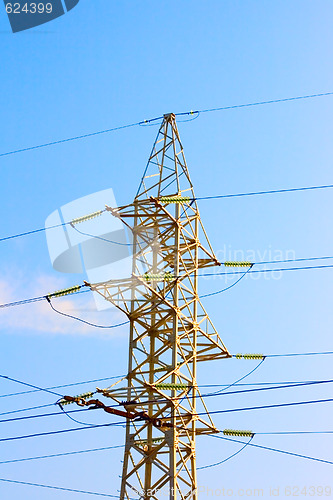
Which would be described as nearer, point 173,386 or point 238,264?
point 173,386

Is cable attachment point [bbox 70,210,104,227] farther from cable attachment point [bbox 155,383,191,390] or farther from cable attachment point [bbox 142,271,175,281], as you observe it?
cable attachment point [bbox 155,383,191,390]

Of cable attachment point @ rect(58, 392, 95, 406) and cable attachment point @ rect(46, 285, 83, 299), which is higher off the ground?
cable attachment point @ rect(46, 285, 83, 299)

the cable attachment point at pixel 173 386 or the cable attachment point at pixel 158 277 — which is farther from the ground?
the cable attachment point at pixel 158 277

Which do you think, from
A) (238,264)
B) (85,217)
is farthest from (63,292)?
(238,264)

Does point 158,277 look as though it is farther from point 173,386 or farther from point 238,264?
point 238,264

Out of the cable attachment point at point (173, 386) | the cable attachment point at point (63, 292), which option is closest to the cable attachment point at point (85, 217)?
the cable attachment point at point (63, 292)

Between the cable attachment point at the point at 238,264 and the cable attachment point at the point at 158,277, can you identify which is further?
the cable attachment point at the point at 238,264

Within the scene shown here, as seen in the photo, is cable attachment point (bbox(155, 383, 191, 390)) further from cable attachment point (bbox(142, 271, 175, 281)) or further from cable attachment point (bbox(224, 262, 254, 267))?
cable attachment point (bbox(224, 262, 254, 267))

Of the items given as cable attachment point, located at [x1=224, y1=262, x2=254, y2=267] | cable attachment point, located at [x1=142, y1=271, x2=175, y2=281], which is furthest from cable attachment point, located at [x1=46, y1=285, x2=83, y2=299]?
cable attachment point, located at [x1=224, y1=262, x2=254, y2=267]

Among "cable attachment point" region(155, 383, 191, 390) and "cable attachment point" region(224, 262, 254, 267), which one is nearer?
"cable attachment point" region(155, 383, 191, 390)

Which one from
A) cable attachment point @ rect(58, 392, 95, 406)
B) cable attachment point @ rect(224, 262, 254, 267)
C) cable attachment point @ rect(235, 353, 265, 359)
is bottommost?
cable attachment point @ rect(58, 392, 95, 406)

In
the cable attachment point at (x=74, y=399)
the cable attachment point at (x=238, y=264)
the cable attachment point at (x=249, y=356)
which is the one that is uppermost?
the cable attachment point at (x=238, y=264)

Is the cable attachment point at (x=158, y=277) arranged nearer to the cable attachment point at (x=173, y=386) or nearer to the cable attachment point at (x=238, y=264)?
the cable attachment point at (x=238, y=264)

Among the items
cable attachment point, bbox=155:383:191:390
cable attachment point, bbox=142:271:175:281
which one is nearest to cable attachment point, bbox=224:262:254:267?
cable attachment point, bbox=142:271:175:281
